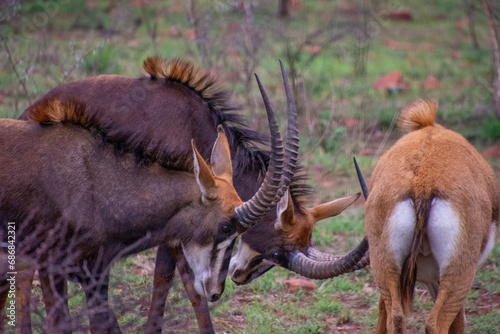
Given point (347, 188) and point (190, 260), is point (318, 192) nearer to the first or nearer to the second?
point (347, 188)

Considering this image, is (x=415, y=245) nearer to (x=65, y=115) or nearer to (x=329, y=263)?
(x=329, y=263)

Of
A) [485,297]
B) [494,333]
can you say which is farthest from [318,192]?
[494,333]

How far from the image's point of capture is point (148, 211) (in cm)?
430

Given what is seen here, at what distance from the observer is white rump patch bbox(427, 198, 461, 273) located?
3.73m

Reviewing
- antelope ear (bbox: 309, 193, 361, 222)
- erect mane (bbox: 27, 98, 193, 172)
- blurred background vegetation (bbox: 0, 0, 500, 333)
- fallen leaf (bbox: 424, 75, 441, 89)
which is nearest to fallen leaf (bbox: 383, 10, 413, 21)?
blurred background vegetation (bbox: 0, 0, 500, 333)

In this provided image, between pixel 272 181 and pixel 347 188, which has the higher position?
pixel 272 181

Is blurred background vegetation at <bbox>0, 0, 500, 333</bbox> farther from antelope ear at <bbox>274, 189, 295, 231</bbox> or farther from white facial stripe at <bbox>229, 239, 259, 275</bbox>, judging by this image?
antelope ear at <bbox>274, 189, 295, 231</bbox>

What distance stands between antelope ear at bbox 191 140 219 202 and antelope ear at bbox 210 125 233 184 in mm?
260

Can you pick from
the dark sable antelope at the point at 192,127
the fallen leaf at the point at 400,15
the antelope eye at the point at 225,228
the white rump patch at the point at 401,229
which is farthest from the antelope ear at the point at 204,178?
the fallen leaf at the point at 400,15

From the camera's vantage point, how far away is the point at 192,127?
196 inches

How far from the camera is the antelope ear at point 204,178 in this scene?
4.09 metres

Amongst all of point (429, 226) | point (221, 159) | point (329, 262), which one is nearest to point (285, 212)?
point (329, 262)

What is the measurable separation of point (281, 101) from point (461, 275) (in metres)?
6.09

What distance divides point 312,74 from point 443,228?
8.25 m
